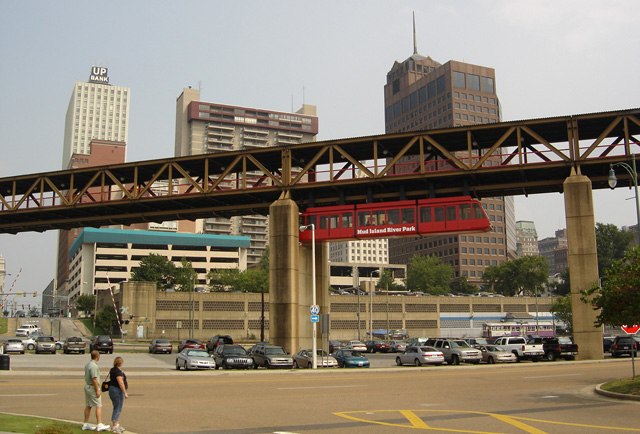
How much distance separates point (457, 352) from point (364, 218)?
43.2ft

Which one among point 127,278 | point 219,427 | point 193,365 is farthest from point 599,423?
point 127,278

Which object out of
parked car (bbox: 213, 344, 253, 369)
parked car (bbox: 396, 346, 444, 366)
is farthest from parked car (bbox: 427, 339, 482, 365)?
parked car (bbox: 213, 344, 253, 369)

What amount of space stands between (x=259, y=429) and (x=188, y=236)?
538 feet

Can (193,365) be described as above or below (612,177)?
below

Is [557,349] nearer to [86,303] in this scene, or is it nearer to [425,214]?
[425,214]

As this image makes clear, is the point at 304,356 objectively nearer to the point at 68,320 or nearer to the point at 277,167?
the point at 277,167

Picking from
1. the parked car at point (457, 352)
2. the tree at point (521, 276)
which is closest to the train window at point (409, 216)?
the parked car at point (457, 352)

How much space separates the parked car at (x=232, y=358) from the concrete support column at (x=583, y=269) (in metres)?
22.3

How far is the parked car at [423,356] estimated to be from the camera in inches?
1631

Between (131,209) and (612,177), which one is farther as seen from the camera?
(131,209)

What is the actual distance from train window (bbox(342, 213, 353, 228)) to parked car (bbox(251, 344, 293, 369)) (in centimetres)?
1351

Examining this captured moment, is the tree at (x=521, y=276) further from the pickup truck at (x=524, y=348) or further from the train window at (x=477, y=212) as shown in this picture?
the train window at (x=477, y=212)

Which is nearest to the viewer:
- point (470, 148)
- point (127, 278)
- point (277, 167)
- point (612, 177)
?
point (612, 177)

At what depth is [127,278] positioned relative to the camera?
166625 millimetres
